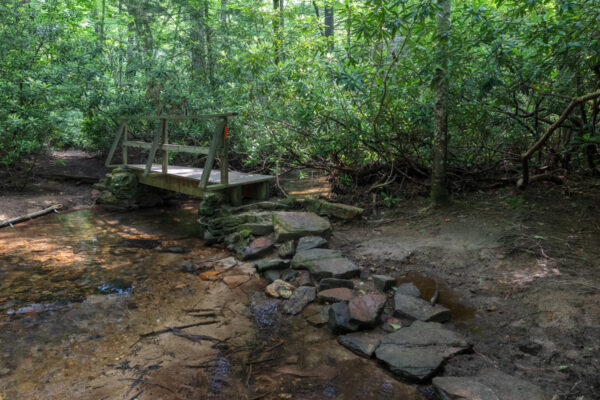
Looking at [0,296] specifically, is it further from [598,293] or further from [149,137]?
[149,137]

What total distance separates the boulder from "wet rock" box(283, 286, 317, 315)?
0.55 metres

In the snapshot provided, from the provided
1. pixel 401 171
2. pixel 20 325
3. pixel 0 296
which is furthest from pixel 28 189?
pixel 401 171

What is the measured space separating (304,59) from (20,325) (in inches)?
236

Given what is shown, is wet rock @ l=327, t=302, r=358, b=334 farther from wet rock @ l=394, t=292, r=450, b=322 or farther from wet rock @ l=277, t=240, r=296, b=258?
wet rock @ l=277, t=240, r=296, b=258

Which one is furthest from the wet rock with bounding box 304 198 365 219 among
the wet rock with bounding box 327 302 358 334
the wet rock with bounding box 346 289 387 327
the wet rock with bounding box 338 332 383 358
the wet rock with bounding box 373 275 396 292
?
the wet rock with bounding box 338 332 383 358

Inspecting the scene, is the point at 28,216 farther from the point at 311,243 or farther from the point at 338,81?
the point at 338,81

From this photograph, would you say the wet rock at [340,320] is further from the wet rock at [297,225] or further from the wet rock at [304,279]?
the wet rock at [297,225]

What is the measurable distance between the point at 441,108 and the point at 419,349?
379cm

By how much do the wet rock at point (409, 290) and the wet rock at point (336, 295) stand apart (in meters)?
0.53

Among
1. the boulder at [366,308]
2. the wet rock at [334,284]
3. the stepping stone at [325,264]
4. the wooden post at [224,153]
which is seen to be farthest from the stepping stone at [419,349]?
the wooden post at [224,153]

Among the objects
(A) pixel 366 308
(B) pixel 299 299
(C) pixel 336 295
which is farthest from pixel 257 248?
(A) pixel 366 308

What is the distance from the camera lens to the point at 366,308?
3.58 metres

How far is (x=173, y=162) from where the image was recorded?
474 inches

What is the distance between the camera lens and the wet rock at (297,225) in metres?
5.55
